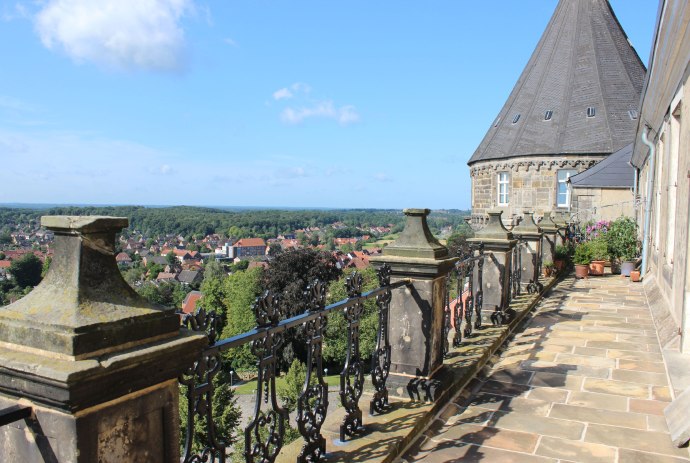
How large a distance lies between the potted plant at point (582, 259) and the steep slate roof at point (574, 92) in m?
15.7

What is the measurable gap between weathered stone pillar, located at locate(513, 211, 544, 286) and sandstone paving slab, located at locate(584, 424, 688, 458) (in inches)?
211

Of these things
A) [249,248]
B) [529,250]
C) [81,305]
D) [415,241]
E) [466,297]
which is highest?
[415,241]

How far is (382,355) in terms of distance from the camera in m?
4.00

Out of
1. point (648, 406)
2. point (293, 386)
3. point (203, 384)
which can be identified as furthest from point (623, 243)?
point (293, 386)

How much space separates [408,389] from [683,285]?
3.00 meters

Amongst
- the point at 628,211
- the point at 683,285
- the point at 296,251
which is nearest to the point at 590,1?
the point at 628,211

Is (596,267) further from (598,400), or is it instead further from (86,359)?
(86,359)

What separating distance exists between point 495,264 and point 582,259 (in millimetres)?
6556

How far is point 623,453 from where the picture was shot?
135 inches

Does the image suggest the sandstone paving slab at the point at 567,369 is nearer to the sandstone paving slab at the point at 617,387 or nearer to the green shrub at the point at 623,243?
the sandstone paving slab at the point at 617,387

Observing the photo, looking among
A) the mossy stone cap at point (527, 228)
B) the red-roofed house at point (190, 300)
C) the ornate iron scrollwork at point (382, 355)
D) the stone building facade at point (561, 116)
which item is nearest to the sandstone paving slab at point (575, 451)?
the ornate iron scrollwork at point (382, 355)

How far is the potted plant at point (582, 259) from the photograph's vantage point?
1211 centimetres

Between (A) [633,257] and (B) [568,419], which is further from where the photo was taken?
(A) [633,257]

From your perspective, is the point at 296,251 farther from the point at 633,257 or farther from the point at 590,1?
the point at 633,257
